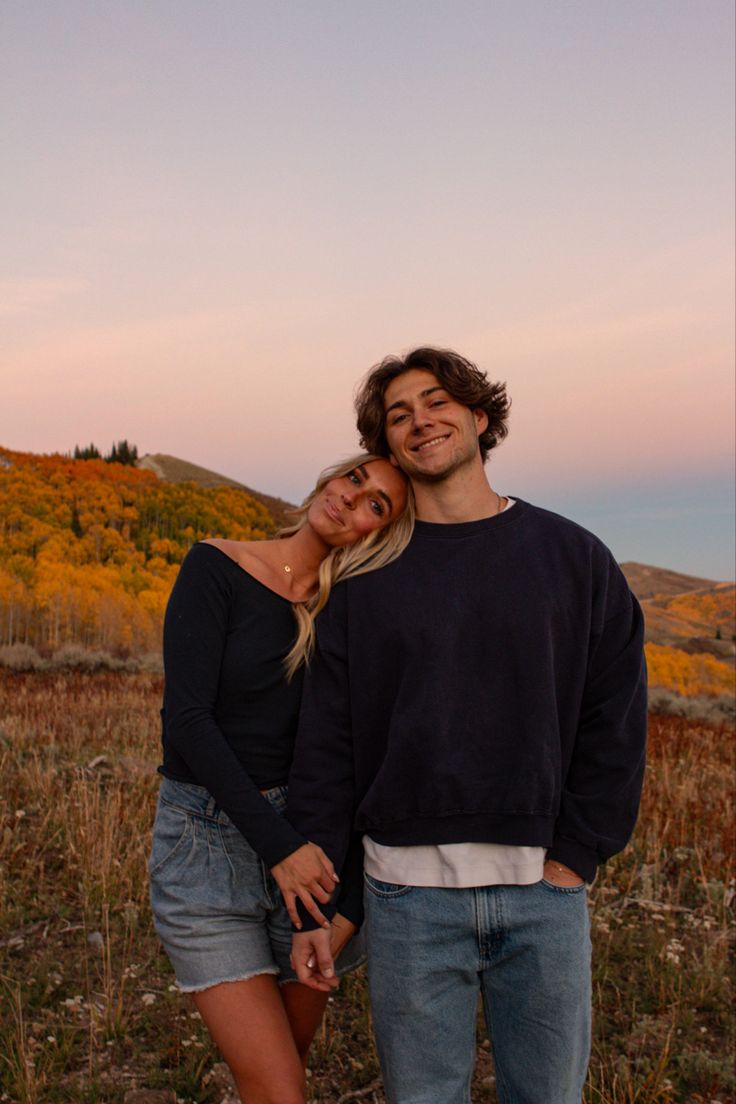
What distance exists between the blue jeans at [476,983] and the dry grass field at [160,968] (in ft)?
4.45

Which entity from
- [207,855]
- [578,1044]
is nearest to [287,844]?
[207,855]

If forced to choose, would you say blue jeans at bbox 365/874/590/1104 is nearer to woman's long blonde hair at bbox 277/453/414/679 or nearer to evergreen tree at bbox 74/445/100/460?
woman's long blonde hair at bbox 277/453/414/679

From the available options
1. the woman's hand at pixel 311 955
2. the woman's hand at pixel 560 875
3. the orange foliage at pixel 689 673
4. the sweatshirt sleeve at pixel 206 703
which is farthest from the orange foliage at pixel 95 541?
the woman's hand at pixel 560 875

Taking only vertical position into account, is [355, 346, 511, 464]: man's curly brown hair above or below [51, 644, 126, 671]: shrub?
above

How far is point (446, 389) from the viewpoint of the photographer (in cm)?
242

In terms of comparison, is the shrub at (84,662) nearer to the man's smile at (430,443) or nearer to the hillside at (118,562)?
the hillside at (118,562)

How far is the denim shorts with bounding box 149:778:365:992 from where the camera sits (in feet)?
7.14

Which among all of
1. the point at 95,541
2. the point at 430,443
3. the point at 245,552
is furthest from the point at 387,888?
the point at 95,541

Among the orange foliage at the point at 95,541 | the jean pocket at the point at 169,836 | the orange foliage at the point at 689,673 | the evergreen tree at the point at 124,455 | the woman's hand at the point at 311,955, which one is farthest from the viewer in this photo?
the evergreen tree at the point at 124,455

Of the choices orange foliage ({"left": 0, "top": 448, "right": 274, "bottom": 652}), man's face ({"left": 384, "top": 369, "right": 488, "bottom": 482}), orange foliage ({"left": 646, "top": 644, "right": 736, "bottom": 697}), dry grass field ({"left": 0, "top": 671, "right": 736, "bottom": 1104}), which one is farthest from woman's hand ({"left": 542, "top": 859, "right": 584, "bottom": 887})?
orange foliage ({"left": 646, "top": 644, "right": 736, "bottom": 697})

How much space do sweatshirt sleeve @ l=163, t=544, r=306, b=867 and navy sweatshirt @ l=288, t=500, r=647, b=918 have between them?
0.12 meters

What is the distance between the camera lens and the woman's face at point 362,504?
2.45 meters

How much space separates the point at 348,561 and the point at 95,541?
40.2m

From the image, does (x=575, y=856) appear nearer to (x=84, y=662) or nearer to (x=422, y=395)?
(x=422, y=395)
